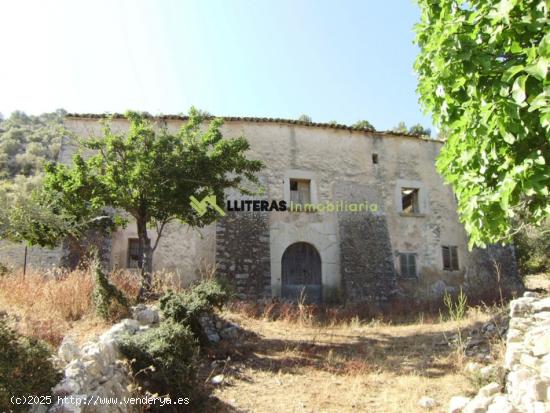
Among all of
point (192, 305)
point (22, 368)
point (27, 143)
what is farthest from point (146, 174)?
point (27, 143)

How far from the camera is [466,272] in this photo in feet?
51.3

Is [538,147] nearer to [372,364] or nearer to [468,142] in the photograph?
[468,142]

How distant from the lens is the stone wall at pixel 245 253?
12.9 metres

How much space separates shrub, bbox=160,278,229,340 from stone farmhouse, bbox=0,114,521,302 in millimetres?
4963

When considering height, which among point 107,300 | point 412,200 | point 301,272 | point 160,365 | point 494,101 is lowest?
point 160,365

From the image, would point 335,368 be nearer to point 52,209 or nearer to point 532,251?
point 52,209

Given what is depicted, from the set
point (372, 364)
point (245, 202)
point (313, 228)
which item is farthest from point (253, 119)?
point (372, 364)

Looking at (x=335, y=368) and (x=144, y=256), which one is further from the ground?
(x=144, y=256)

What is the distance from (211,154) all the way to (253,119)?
20.1ft

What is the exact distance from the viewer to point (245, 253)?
13.2 metres

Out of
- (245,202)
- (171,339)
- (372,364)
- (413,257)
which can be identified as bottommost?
(372,364)

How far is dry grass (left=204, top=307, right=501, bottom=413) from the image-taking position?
5.27 meters

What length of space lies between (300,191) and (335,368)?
9.07m

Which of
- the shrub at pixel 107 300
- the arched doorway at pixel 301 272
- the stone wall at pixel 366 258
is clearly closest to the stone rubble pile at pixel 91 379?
the shrub at pixel 107 300
